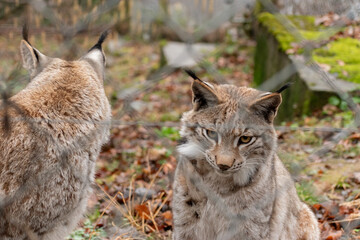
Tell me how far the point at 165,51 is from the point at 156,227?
6853mm

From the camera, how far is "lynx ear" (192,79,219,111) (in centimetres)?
235

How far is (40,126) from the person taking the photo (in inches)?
94.6

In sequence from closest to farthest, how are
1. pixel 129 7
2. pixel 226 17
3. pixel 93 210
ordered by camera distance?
pixel 226 17
pixel 93 210
pixel 129 7

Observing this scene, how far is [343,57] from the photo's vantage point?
224 inches

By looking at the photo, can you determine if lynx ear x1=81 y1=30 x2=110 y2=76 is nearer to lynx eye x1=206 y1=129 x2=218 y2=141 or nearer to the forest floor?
the forest floor

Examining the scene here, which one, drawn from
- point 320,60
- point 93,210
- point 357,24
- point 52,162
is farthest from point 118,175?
point 357,24

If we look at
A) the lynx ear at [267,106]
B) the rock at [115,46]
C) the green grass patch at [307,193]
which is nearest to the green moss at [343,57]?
the green grass patch at [307,193]

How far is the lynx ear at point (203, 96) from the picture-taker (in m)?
2.35

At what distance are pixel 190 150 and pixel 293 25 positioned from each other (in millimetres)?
3855

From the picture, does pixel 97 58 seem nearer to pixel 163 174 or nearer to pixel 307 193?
pixel 163 174

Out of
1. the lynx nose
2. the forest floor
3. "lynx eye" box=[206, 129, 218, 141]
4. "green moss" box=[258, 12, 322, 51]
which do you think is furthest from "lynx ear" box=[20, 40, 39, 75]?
"green moss" box=[258, 12, 322, 51]

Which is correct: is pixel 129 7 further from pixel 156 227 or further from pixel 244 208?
pixel 244 208

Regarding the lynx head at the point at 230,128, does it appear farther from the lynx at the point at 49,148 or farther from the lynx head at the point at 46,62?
the lynx head at the point at 46,62

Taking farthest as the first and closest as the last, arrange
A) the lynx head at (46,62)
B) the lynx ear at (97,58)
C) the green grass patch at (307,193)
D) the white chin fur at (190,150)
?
the green grass patch at (307,193)
the lynx ear at (97,58)
the lynx head at (46,62)
the white chin fur at (190,150)
